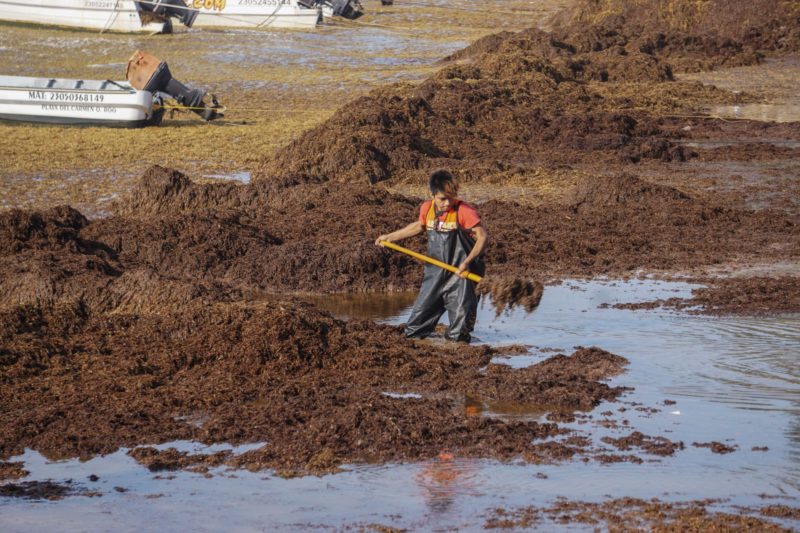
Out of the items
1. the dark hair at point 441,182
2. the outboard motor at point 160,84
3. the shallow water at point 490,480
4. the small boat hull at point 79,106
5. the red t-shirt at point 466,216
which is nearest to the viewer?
the shallow water at point 490,480

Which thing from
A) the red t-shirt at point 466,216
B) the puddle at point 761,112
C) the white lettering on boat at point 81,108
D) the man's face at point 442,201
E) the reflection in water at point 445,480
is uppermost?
the man's face at point 442,201

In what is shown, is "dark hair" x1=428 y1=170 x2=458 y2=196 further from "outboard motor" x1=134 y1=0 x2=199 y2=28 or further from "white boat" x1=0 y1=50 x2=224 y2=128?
"outboard motor" x1=134 y1=0 x2=199 y2=28

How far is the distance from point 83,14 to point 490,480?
39936mm

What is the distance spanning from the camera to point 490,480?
699 cm

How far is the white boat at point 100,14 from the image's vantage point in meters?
43.1

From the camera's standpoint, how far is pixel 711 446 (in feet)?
24.8

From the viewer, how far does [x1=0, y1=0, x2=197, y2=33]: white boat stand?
1695 inches

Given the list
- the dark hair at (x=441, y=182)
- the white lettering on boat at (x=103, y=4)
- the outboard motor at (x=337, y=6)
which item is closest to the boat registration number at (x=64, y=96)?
the dark hair at (x=441, y=182)

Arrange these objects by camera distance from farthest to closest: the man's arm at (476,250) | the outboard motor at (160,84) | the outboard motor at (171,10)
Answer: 1. the outboard motor at (171,10)
2. the outboard motor at (160,84)
3. the man's arm at (476,250)

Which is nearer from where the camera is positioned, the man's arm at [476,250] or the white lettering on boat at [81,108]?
the man's arm at [476,250]

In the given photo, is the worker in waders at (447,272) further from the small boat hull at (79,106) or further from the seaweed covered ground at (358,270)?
the small boat hull at (79,106)

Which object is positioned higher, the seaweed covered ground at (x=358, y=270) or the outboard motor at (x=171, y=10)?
the outboard motor at (x=171, y=10)

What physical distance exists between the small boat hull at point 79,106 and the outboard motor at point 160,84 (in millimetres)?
345

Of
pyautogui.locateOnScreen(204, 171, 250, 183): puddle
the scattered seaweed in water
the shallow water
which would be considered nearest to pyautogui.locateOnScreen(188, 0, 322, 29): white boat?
pyautogui.locateOnScreen(204, 171, 250, 183): puddle
